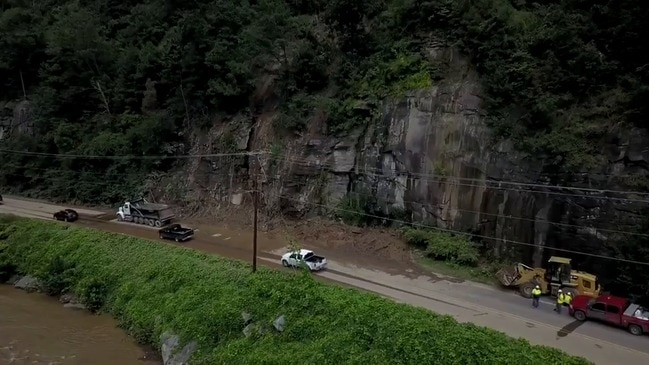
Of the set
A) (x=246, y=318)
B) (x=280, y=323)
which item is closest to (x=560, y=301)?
(x=280, y=323)

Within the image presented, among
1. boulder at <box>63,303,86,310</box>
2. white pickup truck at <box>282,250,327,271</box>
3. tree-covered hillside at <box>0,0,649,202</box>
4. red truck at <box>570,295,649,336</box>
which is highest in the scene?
tree-covered hillside at <box>0,0,649,202</box>

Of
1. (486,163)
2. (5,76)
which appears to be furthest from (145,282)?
(5,76)

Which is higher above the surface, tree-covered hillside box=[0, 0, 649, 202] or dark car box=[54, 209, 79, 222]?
tree-covered hillside box=[0, 0, 649, 202]

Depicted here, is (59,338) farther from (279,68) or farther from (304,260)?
(279,68)

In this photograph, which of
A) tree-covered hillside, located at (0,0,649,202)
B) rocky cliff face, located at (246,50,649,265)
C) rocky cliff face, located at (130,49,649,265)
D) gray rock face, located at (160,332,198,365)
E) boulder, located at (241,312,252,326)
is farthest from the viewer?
tree-covered hillside, located at (0,0,649,202)

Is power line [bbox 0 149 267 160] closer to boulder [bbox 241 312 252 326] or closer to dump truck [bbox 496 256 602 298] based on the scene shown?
boulder [bbox 241 312 252 326]

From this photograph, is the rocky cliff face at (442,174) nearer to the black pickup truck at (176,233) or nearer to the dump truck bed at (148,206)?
the dump truck bed at (148,206)

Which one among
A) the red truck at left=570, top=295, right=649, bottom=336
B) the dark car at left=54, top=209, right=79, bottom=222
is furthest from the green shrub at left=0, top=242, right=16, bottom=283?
the red truck at left=570, top=295, right=649, bottom=336
